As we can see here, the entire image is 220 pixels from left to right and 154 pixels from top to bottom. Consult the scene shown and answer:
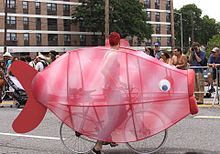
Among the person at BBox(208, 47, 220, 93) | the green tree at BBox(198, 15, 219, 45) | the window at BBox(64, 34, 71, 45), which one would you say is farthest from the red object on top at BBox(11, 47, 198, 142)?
the green tree at BBox(198, 15, 219, 45)

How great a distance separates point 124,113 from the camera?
21.4 feet

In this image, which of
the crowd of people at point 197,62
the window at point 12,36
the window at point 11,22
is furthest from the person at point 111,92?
the window at point 11,22

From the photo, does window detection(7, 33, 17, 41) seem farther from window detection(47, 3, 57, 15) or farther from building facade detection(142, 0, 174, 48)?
building facade detection(142, 0, 174, 48)

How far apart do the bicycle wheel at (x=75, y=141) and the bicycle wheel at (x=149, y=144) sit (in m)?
0.67

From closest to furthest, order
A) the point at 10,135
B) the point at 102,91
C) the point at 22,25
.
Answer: the point at 102,91 → the point at 10,135 → the point at 22,25

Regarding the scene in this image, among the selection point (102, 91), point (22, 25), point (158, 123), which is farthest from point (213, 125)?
point (22, 25)

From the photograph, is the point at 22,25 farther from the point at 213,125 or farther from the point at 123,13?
the point at 213,125

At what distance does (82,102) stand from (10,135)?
11.1ft

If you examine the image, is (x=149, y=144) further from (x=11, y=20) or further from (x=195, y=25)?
(x=195, y=25)

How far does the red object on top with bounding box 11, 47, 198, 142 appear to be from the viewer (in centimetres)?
651

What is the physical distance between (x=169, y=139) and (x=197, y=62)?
6161mm

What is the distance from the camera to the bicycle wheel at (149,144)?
23.2ft

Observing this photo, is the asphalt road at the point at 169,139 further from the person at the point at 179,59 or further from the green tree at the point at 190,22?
the green tree at the point at 190,22

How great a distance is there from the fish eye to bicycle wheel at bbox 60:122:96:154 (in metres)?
1.45
